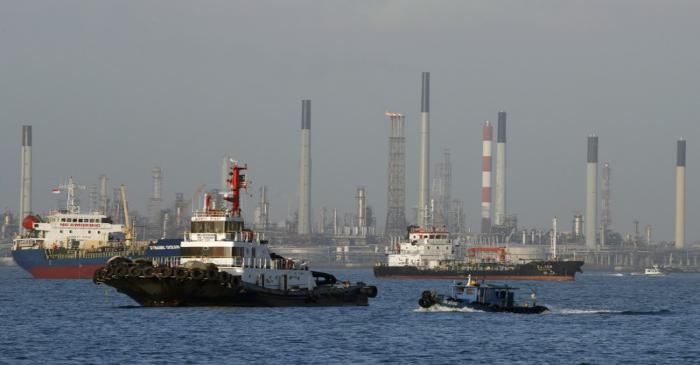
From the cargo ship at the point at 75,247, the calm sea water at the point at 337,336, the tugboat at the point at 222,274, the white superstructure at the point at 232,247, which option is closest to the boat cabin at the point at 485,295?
the calm sea water at the point at 337,336

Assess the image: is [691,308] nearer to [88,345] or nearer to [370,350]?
[370,350]

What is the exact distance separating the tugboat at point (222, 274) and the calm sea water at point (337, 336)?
3.73 feet

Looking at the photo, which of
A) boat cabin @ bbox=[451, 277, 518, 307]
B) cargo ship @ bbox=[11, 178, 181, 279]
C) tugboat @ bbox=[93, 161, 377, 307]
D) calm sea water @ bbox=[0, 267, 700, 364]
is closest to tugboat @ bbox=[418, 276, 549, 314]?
boat cabin @ bbox=[451, 277, 518, 307]

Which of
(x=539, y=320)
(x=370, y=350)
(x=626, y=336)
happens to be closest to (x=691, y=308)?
(x=539, y=320)

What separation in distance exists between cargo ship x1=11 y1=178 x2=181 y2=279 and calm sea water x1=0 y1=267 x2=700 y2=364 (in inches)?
2972

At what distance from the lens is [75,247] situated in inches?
7549

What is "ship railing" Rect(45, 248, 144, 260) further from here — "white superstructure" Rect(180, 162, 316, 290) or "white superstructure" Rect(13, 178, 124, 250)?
"white superstructure" Rect(180, 162, 316, 290)

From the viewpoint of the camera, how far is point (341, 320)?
86.6 m

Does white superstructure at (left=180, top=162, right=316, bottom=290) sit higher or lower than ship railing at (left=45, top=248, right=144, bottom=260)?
higher

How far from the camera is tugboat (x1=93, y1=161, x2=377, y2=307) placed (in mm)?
88062

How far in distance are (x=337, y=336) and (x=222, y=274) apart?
15.4 metres

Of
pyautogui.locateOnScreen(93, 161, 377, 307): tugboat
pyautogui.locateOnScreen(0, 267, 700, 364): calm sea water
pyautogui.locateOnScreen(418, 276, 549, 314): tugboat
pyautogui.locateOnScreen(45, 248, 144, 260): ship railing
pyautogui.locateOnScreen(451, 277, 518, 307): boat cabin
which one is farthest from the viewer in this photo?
pyautogui.locateOnScreen(45, 248, 144, 260): ship railing

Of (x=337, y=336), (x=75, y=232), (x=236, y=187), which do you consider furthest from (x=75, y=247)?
(x=337, y=336)

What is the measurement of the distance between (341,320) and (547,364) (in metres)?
25.8
